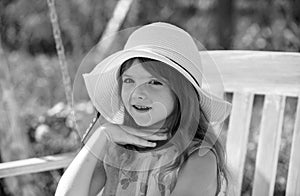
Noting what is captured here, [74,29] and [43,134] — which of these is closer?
[43,134]

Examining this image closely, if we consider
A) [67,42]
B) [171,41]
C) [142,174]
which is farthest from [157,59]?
[67,42]

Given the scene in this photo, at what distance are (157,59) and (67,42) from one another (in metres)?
2.57

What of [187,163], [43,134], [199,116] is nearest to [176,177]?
[187,163]

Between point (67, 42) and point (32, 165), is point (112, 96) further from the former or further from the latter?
point (67, 42)

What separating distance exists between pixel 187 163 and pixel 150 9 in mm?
2354

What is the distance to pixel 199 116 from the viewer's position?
144cm

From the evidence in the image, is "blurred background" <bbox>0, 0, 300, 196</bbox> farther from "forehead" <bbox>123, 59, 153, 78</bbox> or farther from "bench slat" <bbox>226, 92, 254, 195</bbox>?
"forehead" <bbox>123, 59, 153, 78</bbox>

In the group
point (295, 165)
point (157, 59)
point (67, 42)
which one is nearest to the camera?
point (157, 59)

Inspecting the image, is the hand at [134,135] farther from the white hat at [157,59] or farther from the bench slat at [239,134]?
the bench slat at [239,134]

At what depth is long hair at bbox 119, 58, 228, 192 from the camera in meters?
1.38

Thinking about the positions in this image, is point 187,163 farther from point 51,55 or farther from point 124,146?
point 51,55

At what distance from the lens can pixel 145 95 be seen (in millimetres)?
1372

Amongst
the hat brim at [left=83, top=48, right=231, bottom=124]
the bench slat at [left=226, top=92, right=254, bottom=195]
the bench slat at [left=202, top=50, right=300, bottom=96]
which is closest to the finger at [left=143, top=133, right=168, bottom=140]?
the hat brim at [left=83, top=48, right=231, bottom=124]

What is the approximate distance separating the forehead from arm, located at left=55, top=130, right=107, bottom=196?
0.69 feet
